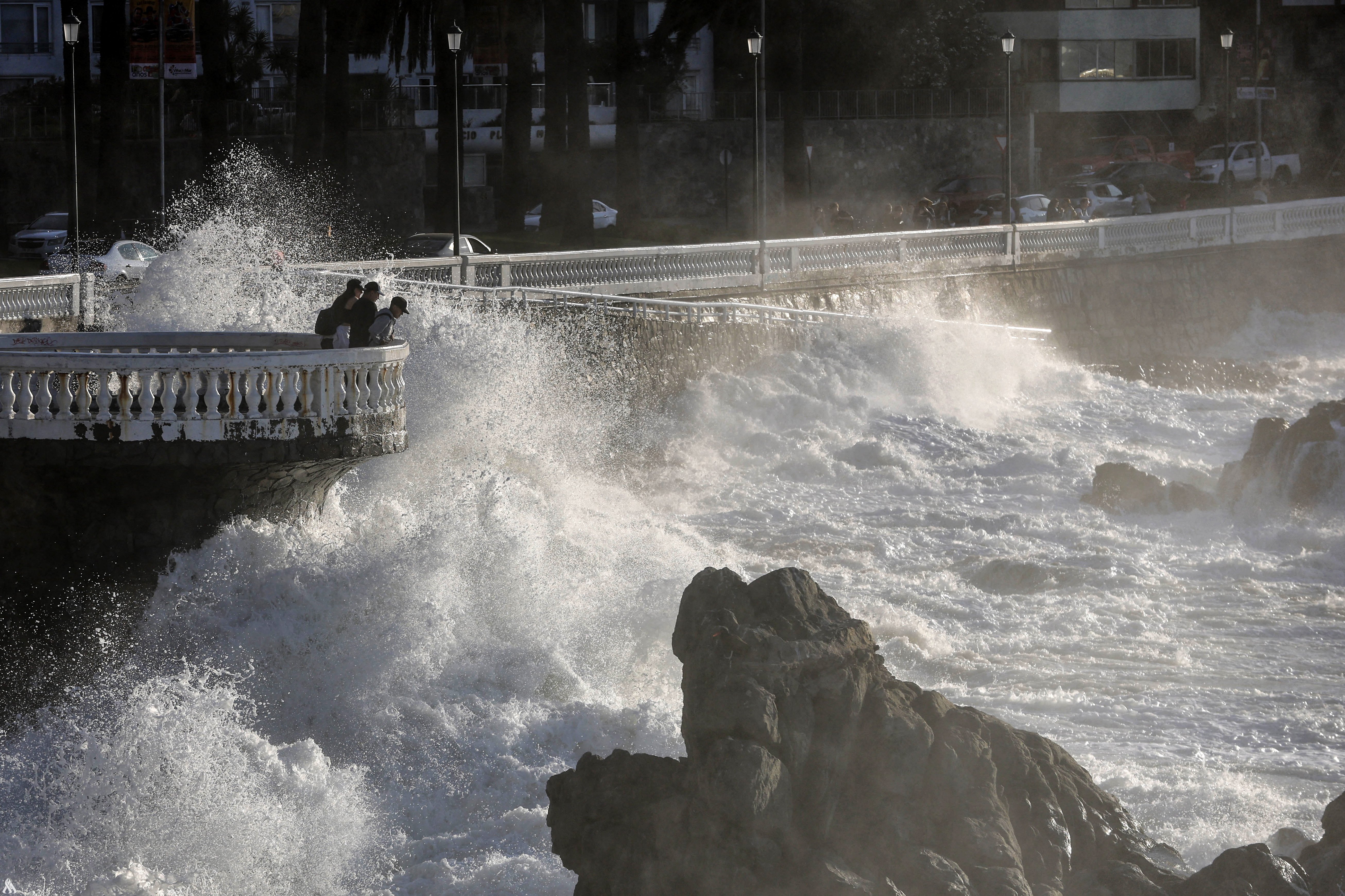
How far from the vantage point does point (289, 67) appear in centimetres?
4988

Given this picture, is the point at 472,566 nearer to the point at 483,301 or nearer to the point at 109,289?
the point at 483,301

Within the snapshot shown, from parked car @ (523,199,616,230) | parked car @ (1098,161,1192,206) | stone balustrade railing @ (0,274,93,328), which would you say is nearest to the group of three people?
stone balustrade railing @ (0,274,93,328)

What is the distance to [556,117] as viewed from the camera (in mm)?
34406

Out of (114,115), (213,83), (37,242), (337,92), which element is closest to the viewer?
(114,115)

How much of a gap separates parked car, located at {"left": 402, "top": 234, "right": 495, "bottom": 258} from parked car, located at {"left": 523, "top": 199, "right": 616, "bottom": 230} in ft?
34.5

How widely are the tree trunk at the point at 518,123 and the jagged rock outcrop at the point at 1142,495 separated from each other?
57.7 feet

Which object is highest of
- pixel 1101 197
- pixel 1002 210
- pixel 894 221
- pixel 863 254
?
pixel 1101 197

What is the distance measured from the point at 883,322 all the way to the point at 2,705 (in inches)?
713

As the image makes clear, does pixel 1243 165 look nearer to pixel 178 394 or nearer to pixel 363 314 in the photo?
pixel 363 314

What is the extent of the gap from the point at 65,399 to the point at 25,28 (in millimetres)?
49212

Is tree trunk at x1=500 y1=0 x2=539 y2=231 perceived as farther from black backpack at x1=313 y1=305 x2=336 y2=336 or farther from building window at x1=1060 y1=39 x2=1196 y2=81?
building window at x1=1060 y1=39 x2=1196 y2=81

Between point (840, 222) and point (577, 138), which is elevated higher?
point (577, 138)

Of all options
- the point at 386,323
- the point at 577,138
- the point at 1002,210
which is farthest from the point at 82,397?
the point at 1002,210

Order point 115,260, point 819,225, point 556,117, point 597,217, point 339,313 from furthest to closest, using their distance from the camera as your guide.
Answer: point 597,217 → point 556,117 → point 819,225 → point 115,260 → point 339,313
